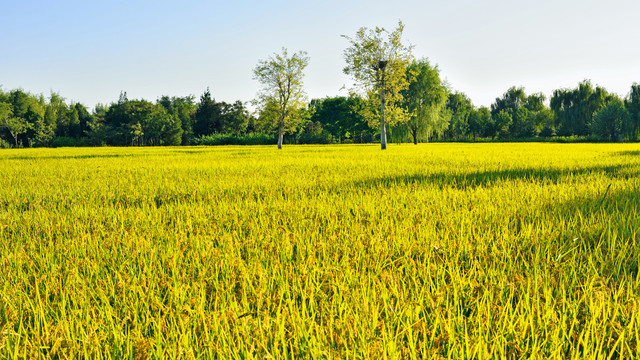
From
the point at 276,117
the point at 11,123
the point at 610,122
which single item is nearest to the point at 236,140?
the point at 276,117

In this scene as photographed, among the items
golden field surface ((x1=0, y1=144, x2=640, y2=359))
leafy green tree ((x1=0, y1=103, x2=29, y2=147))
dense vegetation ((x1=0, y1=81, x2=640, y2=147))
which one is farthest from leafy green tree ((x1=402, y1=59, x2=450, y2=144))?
leafy green tree ((x1=0, y1=103, x2=29, y2=147))

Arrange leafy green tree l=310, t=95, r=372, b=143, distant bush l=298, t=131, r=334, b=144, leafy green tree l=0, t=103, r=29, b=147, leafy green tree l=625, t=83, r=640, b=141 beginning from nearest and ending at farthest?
leafy green tree l=625, t=83, r=640, b=141 < distant bush l=298, t=131, r=334, b=144 < leafy green tree l=0, t=103, r=29, b=147 < leafy green tree l=310, t=95, r=372, b=143

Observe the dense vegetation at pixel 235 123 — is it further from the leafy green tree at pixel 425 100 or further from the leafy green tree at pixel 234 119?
the leafy green tree at pixel 425 100

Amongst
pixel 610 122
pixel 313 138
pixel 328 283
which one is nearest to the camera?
pixel 328 283

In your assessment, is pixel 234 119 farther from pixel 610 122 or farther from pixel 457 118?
pixel 610 122

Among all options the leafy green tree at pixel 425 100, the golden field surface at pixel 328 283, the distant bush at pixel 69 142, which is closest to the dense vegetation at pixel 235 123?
the distant bush at pixel 69 142

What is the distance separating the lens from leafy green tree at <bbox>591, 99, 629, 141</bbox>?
44969mm

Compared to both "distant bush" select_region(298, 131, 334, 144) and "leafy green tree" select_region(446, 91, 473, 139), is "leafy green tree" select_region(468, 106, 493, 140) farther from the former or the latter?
"distant bush" select_region(298, 131, 334, 144)

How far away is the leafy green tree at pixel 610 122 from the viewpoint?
148 feet

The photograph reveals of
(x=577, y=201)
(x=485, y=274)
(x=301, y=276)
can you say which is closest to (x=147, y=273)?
(x=301, y=276)

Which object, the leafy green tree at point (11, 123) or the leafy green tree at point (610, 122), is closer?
the leafy green tree at point (610, 122)

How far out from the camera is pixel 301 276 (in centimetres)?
172

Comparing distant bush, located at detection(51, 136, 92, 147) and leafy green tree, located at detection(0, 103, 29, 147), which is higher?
leafy green tree, located at detection(0, 103, 29, 147)

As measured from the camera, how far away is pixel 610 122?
4575 centimetres
